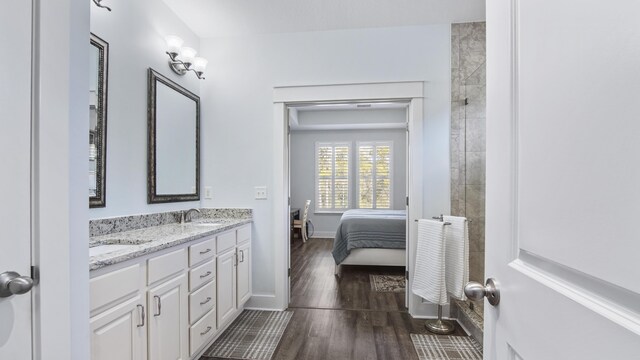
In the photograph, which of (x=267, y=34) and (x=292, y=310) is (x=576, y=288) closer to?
(x=292, y=310)

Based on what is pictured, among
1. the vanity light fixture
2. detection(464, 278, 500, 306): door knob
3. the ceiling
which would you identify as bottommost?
detection(464, 278, 500, 306): door knob

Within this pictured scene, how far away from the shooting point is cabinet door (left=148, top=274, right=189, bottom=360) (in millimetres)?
1512

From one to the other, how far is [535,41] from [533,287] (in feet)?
1.55

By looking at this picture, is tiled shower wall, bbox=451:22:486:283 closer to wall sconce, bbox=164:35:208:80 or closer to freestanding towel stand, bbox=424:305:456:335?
freestanding towel stand, bbox=424:305:456:335

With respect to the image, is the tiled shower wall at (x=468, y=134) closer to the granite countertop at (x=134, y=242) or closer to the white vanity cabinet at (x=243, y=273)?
the white vanity cabinet at (x=243, y=273)

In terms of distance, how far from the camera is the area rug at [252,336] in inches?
82.7

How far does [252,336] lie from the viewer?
234 cm

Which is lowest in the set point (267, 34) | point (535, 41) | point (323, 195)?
point (323, 195)

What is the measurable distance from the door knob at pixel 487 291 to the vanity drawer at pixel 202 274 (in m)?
1.67

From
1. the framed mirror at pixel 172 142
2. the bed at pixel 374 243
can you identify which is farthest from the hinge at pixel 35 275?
the bed at pixel 374 243

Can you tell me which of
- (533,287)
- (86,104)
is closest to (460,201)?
(533,287)

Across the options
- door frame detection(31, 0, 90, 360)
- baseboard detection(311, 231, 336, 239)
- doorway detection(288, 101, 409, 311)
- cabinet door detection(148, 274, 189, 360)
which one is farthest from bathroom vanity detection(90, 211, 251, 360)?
baseboard detection(311, 231, 336, 239)

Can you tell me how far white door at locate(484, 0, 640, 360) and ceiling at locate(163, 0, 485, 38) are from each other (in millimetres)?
2055

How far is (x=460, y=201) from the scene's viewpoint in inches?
106
